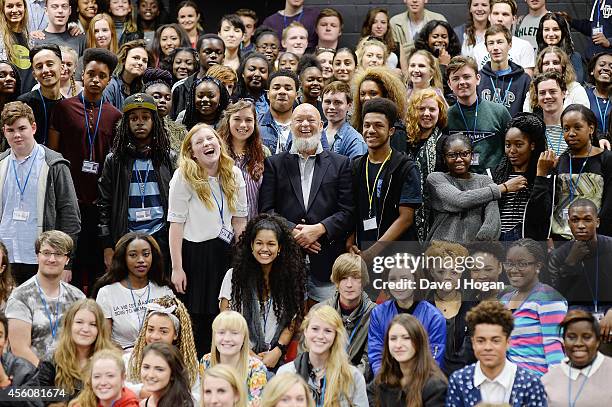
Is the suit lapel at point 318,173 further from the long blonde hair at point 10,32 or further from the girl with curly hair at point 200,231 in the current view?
the long blonde hair at point 10,32

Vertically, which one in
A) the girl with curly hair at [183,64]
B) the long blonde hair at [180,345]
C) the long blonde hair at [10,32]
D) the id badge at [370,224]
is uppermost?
the long blonde hair at [10,32]

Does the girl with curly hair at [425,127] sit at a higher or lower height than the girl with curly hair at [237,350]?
higher

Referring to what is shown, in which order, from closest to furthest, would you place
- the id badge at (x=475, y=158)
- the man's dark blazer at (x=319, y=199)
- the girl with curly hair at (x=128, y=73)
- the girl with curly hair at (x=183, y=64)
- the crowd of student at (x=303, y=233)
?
the crowd of student at (x=303, y=233), the man's dark blazer at (x=319, y=199), the id badge at (x=475, y=158), the girl with curly hair at (x=128, y=73), the girl with curly hair at (x=183, y=64)

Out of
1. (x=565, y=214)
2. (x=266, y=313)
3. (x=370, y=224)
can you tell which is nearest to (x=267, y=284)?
(x=266, y=313)

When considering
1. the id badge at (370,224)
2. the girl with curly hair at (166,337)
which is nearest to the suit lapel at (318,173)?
the id badge at (370,224)

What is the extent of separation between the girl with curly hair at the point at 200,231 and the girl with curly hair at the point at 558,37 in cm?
366

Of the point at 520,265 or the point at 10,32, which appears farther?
the point at 10,32

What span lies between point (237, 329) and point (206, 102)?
2.20m

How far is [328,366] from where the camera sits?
741 centimetres

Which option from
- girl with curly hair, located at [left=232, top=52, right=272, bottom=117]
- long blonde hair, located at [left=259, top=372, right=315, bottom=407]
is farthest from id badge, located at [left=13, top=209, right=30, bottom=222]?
long blonde hair, located at [left=259, top=372, right=315, bottom=407]

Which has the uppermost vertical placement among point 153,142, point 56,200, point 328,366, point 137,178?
point 153,142

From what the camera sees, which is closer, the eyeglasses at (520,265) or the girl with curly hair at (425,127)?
the eyeglasses at (520,265)

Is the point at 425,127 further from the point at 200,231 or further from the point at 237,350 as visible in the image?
the point at 237,350

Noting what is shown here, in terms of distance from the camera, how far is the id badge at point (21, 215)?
8477mm
